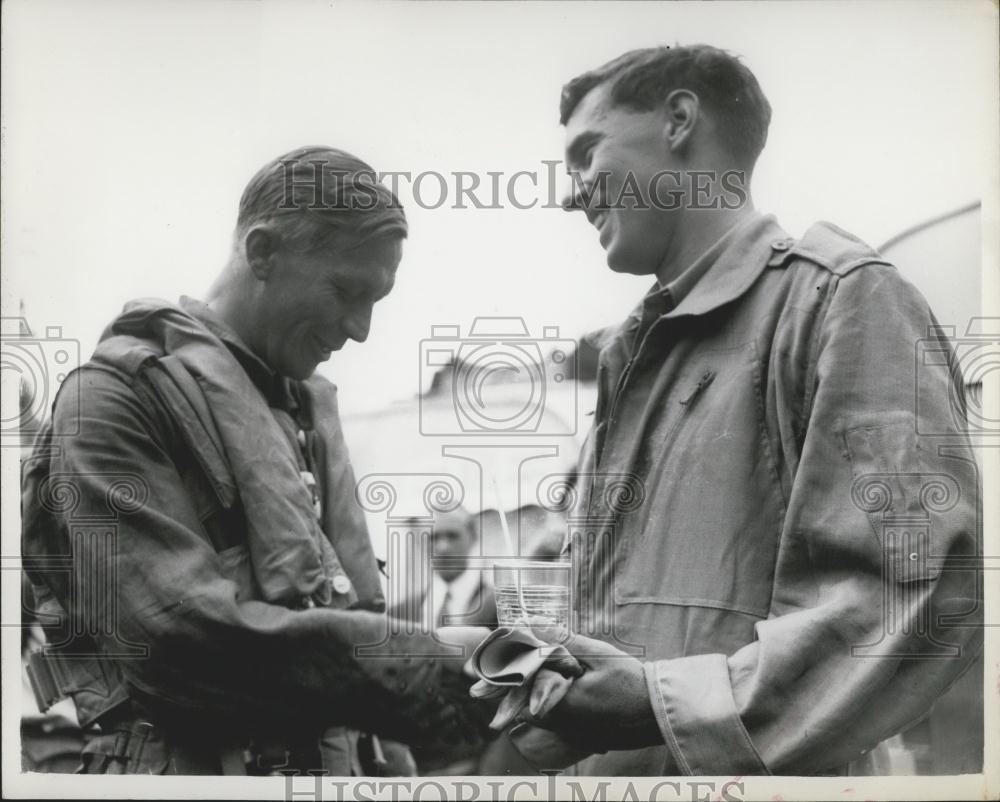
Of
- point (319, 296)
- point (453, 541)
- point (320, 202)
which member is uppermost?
point (320, 202)

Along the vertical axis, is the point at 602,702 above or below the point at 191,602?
below

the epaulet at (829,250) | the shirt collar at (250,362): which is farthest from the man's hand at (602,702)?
the epaulet at (829,250)

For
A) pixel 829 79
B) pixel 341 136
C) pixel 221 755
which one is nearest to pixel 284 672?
pixel 221 755

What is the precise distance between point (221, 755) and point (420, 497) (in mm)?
718

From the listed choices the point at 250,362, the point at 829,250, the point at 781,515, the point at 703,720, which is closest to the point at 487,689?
the point at 703,720

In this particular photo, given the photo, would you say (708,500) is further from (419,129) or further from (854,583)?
(419,129)

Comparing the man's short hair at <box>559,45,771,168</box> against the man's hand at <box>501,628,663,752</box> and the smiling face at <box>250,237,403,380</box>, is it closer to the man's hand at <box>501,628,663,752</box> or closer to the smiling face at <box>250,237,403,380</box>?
the smiling face at <box>250,237,403,380</box>

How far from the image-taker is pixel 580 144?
319cm

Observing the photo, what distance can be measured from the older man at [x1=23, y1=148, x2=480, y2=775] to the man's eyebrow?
0.42 metres

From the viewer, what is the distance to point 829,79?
10.5ft

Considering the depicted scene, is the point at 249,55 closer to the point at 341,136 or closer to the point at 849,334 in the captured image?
the point at 341,136

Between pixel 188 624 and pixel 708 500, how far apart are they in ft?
3.77

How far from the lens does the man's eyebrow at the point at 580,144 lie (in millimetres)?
3178

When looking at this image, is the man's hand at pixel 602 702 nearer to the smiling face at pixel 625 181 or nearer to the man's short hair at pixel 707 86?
the smiling face at pixel 625 181
